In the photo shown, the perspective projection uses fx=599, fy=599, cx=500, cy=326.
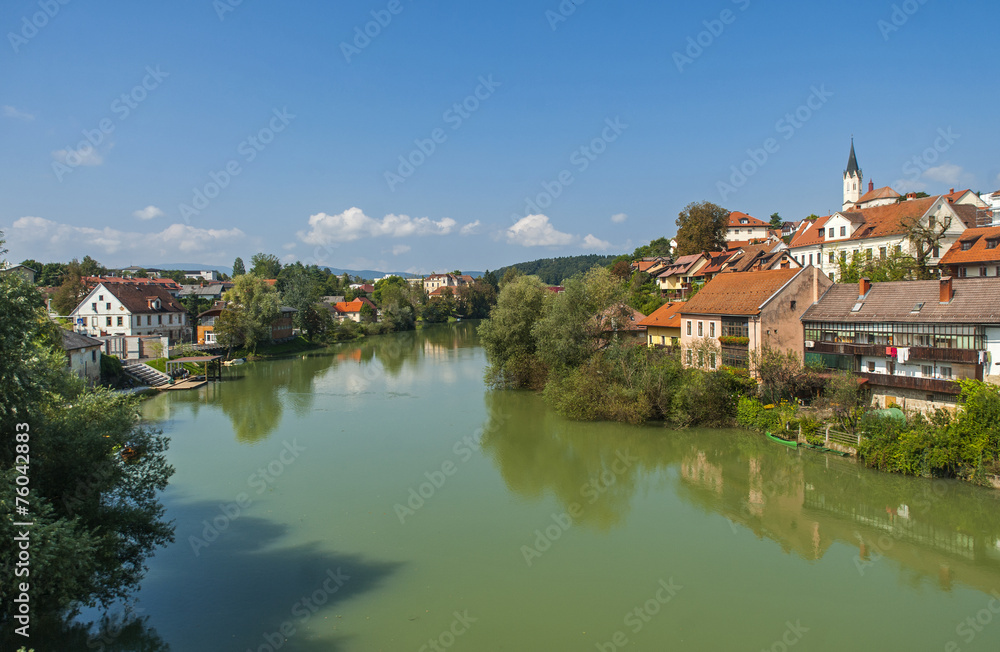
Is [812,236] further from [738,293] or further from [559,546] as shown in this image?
[559,546]

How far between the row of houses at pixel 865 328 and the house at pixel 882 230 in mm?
9872

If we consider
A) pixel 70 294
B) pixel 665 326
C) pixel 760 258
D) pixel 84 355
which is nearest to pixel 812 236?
pixel 760 258

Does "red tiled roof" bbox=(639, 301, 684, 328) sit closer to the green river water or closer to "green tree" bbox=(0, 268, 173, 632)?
the green river water

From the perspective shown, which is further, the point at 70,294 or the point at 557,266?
the point at 557,266

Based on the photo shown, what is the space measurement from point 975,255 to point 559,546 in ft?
87.7

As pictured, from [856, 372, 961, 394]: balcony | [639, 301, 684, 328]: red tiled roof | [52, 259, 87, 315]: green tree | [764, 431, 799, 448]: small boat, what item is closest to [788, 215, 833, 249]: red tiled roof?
[639, 301, 684, 328]: red tiled roof

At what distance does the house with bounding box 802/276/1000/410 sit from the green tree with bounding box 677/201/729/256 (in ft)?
92.2

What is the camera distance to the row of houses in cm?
1883

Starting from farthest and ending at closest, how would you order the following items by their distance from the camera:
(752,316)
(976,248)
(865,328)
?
(976,248) < (752,316) < (865,328)

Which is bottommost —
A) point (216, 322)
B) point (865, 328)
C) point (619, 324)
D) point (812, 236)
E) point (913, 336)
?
point (913, 336)

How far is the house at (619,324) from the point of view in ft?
97.4

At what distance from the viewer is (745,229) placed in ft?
206

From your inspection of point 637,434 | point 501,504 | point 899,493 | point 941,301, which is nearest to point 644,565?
point 501,504

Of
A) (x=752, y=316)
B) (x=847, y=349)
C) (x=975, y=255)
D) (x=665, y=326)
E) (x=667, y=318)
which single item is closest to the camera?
(x=847, y=349)
